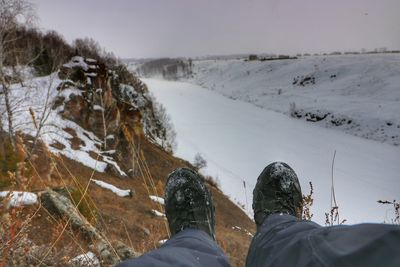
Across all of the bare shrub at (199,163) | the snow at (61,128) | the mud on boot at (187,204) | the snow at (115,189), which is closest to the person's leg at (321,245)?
the mud on boot at (187,204)

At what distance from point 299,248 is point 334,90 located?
4781 centimetres

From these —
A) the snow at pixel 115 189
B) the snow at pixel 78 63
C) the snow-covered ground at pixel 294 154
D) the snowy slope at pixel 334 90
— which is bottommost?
the snow-covered ground at pixel 294 154

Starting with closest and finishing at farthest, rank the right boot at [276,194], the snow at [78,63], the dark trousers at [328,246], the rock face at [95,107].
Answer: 1. the dark trousers at [328,246]
2. the right boot at [276,194]
3. the rock face at [95,107]
4. the snow at [78,63]

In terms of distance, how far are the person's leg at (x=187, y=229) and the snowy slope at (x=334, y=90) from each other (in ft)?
101

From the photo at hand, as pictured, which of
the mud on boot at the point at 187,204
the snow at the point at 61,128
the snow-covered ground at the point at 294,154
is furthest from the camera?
the snow-covered ground at the point at 294,154

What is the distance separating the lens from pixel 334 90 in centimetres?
4550

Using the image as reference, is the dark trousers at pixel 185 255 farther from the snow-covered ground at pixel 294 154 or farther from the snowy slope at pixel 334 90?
the snowy slope at pixel 334 90

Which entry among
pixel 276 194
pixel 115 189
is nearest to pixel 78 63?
pixel 115 189

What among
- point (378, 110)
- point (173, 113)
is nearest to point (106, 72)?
point (173, 113)

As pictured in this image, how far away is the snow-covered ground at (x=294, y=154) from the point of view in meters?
20.6

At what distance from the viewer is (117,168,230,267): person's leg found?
1.29 metres

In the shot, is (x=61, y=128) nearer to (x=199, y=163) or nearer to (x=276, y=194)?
(x=199, y=163)

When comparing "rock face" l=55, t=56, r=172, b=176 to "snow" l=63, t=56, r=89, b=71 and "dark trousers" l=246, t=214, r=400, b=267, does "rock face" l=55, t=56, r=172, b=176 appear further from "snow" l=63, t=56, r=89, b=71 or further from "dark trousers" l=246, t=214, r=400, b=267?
"dark trousers" l=246, t=214, r=400, b=267

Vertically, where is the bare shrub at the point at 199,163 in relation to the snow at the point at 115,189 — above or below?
below
